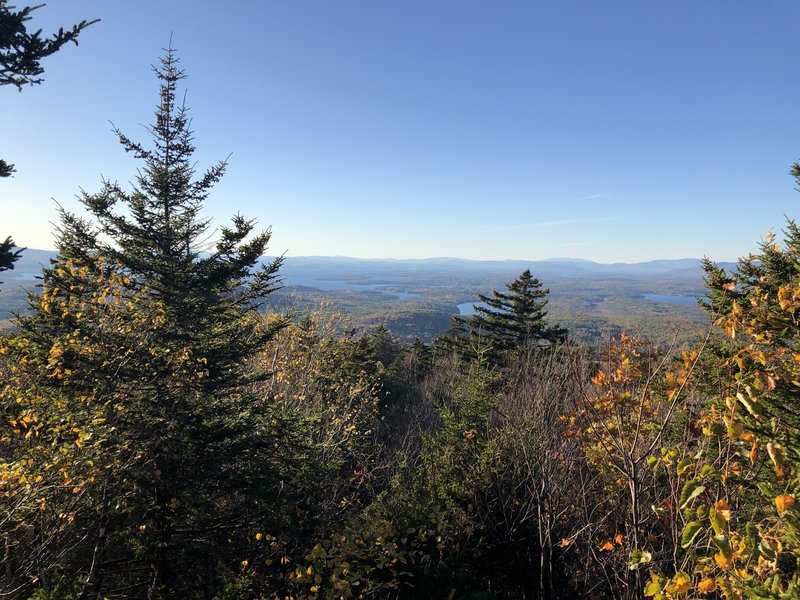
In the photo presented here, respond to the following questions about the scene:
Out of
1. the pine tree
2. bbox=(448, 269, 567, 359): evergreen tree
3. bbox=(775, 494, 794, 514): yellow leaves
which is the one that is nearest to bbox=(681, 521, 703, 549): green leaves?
bbox=(775, 494, 794, 514): yellow leaves

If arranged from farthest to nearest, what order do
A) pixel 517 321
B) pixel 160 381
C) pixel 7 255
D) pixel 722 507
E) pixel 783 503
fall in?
pixel 517 321 → pixel 160 381 → pixel 7 255 → pixel 722 507 → pixel 783 503

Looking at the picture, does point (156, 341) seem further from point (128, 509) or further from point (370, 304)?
point (370, 304)

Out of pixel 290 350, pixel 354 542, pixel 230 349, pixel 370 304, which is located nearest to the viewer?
pixel 354 542

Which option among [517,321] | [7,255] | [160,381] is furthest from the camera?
[517,321]

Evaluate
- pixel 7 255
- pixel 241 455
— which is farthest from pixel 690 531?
pixel 241 455

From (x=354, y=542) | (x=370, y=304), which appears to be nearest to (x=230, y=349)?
(x=354, y=542)

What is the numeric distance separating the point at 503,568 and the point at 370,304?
4461 inches

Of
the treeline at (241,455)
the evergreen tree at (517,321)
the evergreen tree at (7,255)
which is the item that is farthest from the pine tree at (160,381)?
the evergreen tree at (517,321)

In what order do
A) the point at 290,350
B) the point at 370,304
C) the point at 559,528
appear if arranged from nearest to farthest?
the point at 559,528 < the point at 290,350 < the point at 370,304

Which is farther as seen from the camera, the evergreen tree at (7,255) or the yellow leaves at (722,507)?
the evergreen tree at (7,255)

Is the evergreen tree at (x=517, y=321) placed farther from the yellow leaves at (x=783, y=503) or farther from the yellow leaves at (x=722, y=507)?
the yellow leaves at (x=783, y=503)

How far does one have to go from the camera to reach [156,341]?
787cm

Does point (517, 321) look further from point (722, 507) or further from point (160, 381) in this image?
point (722, 507)

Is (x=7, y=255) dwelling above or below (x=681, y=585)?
above
